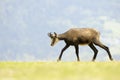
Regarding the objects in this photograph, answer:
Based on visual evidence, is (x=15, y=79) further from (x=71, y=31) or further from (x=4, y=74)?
(x=71, y=31)

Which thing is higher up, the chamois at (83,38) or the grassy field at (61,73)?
the grassy field at (61,73)

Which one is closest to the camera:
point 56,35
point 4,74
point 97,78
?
point 97,78

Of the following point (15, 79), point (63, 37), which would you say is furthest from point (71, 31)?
point (15, 79)

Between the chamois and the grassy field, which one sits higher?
the grassy field

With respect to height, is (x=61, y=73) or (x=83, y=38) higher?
(x=61, y=73)

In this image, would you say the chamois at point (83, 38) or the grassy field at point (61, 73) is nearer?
the grassy field at point (61, 73)

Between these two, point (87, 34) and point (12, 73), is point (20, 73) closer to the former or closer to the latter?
point (12, 73)

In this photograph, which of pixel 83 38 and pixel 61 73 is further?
pixel 83 38

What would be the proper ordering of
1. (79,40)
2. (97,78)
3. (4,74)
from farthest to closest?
(79,40)
(4,74)
(97,78)

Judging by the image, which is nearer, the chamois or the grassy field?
the grassy field

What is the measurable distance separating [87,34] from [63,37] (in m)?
2.34

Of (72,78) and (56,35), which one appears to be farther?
(56,35)

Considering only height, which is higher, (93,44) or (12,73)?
(12,73)

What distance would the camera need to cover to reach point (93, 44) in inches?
1502
